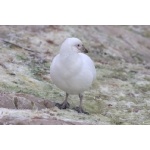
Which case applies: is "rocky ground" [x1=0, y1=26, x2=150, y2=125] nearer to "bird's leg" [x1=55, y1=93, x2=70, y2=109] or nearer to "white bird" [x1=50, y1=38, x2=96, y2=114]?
"bird's leg" [x1=55, y1=93, x2=70, y2=109]

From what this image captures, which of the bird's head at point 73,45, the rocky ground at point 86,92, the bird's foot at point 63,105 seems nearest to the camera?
the bird's head at point 73,45

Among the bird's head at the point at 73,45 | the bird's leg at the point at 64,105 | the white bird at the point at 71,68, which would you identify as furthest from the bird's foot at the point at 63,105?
the bird's head at the point at 73,45

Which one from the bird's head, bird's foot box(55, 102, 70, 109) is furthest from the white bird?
bird's foot box(55, 102, 70, 109)

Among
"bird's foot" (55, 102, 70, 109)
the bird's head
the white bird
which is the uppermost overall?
the bird's head

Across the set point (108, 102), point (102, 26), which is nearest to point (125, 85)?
point (108, 102)

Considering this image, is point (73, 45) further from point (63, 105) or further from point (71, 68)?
point (63, 105)

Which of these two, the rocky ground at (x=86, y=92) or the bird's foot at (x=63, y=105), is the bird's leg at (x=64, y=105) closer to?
the bird's foot at (x=63, y=105)

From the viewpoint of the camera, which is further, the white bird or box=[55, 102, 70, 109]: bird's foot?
box=[55, 102, 70, 109]: bird's foot

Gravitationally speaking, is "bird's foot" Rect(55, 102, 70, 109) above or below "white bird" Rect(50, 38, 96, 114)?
below

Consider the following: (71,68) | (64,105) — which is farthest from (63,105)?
(71,68)
